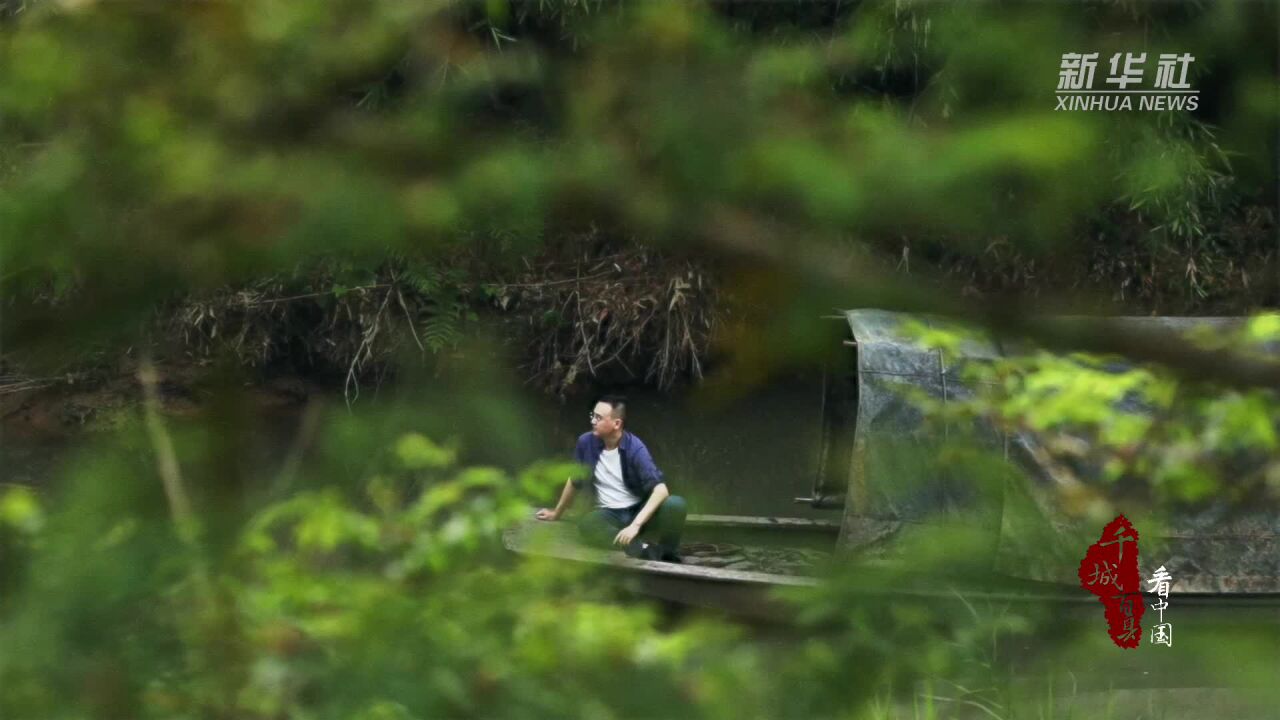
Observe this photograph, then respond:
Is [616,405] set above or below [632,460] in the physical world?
above

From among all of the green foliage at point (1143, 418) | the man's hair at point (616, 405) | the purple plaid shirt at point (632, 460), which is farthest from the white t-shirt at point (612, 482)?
the green foliage at point (1143, 418)

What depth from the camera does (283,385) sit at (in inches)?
106

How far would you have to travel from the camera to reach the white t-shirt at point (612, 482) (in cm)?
478

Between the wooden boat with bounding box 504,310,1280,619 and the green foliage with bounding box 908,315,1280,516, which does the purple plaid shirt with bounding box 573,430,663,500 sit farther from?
the green foliage with bounding box 908,315,1280,516

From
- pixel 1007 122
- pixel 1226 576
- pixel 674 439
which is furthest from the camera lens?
pixel 674 439

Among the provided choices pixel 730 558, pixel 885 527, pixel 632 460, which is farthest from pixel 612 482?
pixel 885 527

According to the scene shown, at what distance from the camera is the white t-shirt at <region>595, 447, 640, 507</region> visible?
4.78 metres

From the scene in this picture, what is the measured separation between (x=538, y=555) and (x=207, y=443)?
0.54 meters

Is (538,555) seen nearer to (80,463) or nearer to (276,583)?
(276,583)

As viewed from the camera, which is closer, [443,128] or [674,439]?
[443,128]

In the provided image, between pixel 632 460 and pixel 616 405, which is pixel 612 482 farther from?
pixel 616 405

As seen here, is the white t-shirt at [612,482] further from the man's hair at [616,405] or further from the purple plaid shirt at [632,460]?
the man's hair at [616,405]

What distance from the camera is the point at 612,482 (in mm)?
4871

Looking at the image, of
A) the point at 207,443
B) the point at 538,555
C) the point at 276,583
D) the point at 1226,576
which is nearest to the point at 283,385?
the point at 538,555
